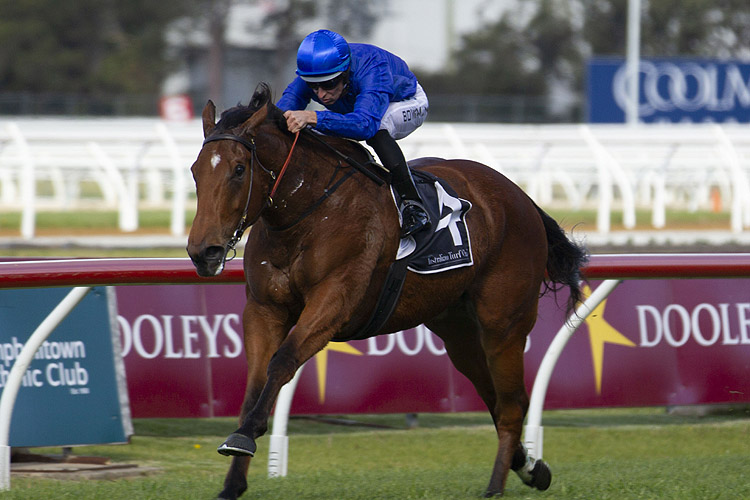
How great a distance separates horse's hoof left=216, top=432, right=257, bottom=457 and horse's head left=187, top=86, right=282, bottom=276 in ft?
1.66

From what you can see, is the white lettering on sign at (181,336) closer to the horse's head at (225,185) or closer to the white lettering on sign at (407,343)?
the white lettering on sign at (407,343)

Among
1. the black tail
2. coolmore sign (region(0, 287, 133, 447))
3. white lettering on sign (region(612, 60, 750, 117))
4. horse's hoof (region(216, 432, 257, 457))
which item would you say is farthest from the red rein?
white lettering on sign (region(612, 60, 750, 117))

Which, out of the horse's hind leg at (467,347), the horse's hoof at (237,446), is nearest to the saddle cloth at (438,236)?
the horse's hind leg at (467,347)

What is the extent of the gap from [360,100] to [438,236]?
586 mm

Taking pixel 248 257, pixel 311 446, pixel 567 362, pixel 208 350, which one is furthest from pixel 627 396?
pixel 248 257

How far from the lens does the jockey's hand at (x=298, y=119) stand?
398 cm

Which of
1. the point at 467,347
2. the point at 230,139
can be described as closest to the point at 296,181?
the point at 230,139

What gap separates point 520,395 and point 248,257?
1313 mm

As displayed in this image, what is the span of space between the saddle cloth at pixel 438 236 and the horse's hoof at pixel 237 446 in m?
0.96

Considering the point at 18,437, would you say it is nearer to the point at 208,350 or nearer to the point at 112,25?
the point at 208,350

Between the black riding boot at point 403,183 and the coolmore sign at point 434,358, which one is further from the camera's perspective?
the coolmore sign at point 434,358

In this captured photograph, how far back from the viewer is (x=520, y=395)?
15.4ft

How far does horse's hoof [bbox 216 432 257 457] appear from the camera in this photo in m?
3.54

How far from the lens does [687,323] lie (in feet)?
21.1
